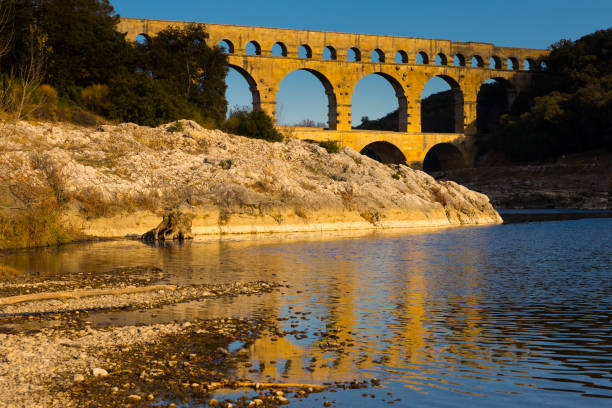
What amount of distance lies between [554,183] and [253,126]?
25.6m

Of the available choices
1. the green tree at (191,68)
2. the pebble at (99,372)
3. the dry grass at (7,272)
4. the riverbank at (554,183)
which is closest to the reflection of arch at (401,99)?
the riverbank at (554,183)

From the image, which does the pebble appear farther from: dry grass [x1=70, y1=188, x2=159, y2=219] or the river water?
dry grass [x1=70, y1=188, x2=159, y2=219]

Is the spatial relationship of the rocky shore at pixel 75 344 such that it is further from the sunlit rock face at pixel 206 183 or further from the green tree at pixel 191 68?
the green tree at pixel 191 68

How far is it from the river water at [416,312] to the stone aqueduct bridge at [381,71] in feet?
101

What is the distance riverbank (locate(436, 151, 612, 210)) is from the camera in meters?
46.5

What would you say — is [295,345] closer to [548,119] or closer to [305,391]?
[305,391]

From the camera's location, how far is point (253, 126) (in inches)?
1358

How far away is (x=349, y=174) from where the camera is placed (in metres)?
28.4

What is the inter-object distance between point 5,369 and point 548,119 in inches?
2135

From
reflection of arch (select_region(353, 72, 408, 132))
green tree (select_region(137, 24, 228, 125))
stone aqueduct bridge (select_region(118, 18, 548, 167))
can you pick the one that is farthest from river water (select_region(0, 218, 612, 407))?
reflection of arch (select_region(353, 72, 408, 132))

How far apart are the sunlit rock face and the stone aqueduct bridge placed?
1908cm

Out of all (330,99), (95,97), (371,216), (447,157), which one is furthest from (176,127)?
(447,157)

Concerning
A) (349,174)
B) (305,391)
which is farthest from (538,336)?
(349,174)

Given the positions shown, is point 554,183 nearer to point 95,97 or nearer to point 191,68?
point 191,68
